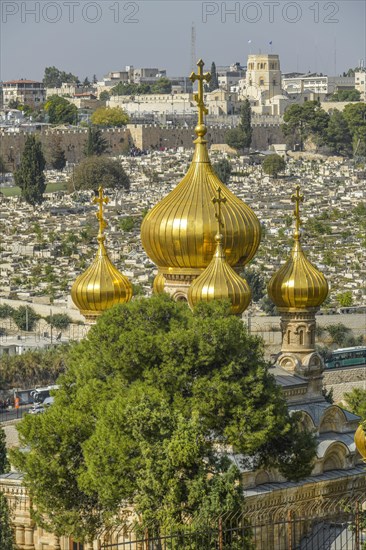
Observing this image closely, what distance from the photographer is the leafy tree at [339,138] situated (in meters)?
108

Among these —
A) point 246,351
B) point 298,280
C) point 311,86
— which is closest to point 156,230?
point 298,280

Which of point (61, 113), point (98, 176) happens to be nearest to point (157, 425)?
point (98, 176)

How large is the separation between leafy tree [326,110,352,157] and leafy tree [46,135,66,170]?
16782 mm

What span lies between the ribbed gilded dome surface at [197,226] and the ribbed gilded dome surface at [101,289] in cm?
58

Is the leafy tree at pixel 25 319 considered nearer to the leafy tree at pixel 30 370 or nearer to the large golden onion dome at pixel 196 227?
the leafy tree at pixel 30 370

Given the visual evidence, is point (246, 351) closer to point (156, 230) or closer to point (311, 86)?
point (156, 230)

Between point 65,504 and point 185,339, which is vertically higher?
point 185,339

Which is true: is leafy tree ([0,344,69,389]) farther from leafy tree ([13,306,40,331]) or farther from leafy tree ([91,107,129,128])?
leafy tree ([91,107,129,128])

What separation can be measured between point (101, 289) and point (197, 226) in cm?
160

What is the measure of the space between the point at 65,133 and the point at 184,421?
82634mm

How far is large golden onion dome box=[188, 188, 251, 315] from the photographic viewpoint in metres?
23.7

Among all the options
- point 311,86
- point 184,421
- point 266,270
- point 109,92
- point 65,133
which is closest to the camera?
point 184,421

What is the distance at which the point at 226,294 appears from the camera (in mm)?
23734

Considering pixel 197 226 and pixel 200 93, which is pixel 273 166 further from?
pixel 197 226
